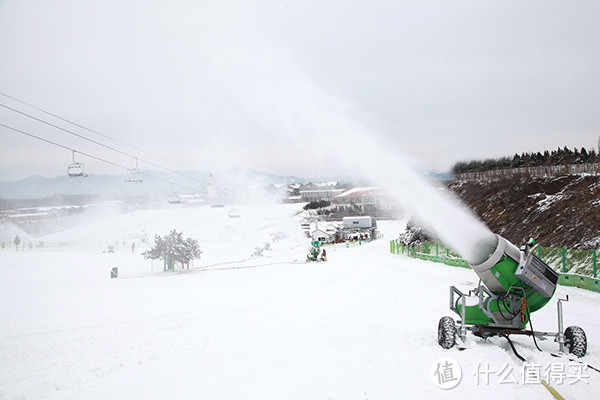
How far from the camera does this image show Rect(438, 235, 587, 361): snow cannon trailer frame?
7871 millimetres

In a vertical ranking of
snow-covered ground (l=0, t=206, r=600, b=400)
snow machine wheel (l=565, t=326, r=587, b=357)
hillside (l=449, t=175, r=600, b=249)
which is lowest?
snow-covered ground (l=0, t=206, r=600, b=400)

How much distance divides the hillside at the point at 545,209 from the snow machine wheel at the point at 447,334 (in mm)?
19109

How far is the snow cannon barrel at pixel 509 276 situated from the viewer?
7961 mm

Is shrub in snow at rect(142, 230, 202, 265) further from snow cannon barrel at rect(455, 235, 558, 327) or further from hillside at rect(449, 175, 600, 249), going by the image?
snow cannon barrel at rect(455, 235, 558, 327)

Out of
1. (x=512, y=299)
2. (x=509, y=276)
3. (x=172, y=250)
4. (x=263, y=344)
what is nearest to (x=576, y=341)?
(x=512, y=299)

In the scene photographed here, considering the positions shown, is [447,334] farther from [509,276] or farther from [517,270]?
[517,270]

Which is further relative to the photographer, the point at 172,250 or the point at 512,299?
the point at 172,250

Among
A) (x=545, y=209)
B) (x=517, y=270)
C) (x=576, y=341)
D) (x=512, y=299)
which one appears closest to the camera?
(x=576, y=341)

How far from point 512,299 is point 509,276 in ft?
1.67

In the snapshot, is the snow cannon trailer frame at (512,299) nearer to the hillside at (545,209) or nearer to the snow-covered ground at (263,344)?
the snow-covered ground at (263,344)

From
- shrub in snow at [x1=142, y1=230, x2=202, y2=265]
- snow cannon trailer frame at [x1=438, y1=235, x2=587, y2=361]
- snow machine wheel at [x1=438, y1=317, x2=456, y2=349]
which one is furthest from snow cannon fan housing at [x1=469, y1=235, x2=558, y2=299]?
shrub in snow at [x1=142, y1=230, x2=202, y2=265]

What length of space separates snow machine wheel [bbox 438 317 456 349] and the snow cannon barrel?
32.4 inches

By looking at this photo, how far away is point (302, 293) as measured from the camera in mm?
18219

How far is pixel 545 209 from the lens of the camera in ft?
105
